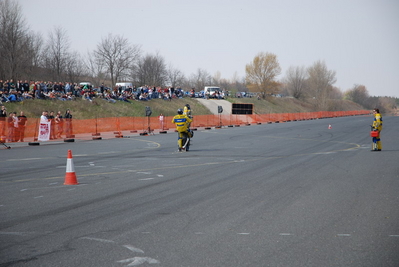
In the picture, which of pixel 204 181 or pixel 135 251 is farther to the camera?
pixel 204 181

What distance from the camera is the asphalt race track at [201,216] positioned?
5.52 m

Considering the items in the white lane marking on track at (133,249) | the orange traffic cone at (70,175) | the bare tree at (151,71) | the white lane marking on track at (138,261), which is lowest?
the white lane marking on track at (138,261)

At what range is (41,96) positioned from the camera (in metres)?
39.2

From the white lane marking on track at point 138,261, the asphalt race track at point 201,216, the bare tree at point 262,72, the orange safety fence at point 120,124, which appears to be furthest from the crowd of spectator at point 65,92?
the bare tree at point 262,72

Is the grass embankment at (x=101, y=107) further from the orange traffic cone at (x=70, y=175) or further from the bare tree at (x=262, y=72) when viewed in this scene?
the bare tree at (x=262, y=72)

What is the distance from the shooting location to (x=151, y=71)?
83000 mm

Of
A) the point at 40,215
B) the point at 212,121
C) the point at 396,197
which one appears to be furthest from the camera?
the point at 212,121

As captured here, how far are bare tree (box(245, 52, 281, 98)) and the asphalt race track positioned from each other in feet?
309

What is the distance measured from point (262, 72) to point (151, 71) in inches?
1406

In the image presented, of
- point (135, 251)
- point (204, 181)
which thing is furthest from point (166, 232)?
point (204, 181)

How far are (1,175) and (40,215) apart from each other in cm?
581

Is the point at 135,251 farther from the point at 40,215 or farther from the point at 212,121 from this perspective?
the point at 212,121

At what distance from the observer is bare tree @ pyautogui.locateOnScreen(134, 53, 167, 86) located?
268 ft

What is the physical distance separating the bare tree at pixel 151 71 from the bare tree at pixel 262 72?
98.5 ft
